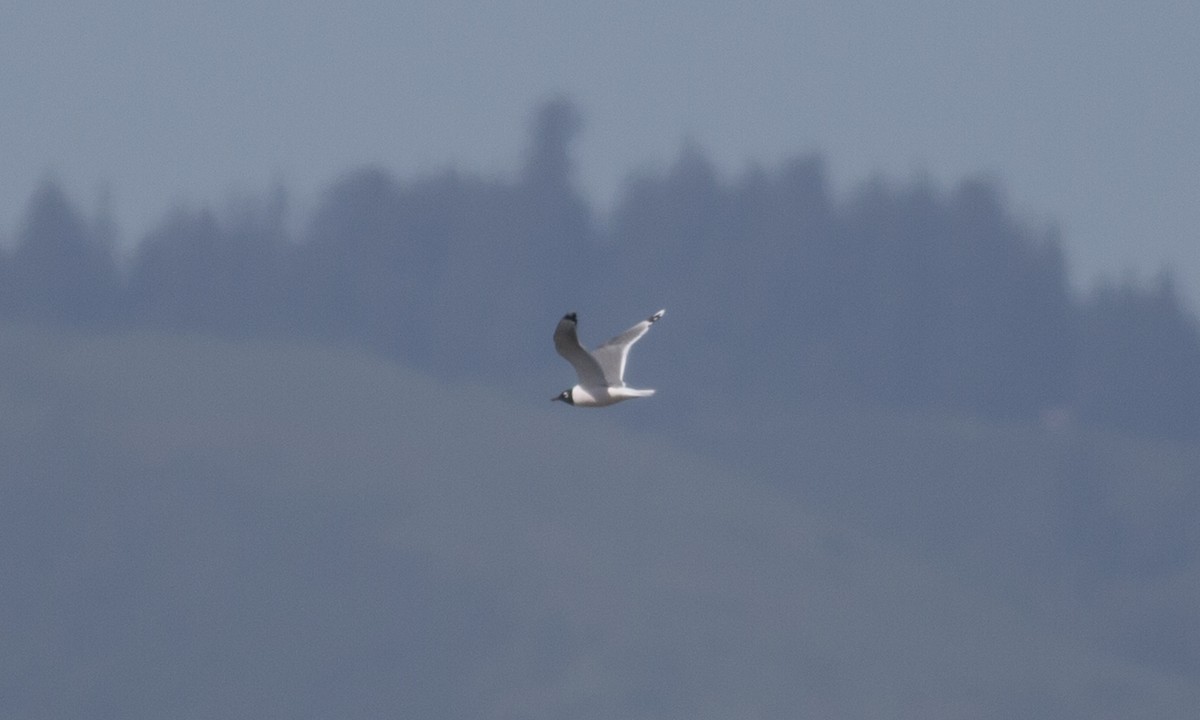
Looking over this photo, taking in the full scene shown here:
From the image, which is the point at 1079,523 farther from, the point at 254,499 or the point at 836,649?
the point at 254,499

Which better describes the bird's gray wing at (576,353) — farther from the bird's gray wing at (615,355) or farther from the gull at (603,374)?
the bird's gray wing at (615,355)

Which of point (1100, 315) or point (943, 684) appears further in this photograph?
point (1100, 315)

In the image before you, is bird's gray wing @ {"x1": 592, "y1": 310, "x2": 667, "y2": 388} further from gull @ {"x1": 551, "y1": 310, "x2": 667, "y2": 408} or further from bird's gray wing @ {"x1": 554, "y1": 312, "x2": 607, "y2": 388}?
bird's gray wing @ {"x1": 554, "y1": 312, "x2": 607, "y2": 388}

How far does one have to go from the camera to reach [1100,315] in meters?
177

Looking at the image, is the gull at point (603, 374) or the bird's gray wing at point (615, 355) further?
the bird's gray wing at point (615, 355)

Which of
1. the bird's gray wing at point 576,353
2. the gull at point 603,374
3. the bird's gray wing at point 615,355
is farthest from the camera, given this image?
the bird's gray wing at point 615,355

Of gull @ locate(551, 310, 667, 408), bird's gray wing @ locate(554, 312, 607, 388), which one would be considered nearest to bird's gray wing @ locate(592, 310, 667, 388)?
gull @ locate(551, 310, 667, 408)

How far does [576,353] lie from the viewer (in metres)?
16.1

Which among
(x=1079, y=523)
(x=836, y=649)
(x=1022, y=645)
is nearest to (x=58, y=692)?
(x=836, y=649)

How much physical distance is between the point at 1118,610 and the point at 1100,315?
96.5 feet

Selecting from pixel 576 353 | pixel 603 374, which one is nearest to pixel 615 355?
pixel 603 374

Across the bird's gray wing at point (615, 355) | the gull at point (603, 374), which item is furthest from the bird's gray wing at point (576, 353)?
the bird's gray wing at point (615, 355)

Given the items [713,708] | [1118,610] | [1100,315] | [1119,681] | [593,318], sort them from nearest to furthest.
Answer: [713,708]
[1119,681]
[1118,610]
[593,318]
[1100,315]

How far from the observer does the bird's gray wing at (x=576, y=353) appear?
49.0 ft
